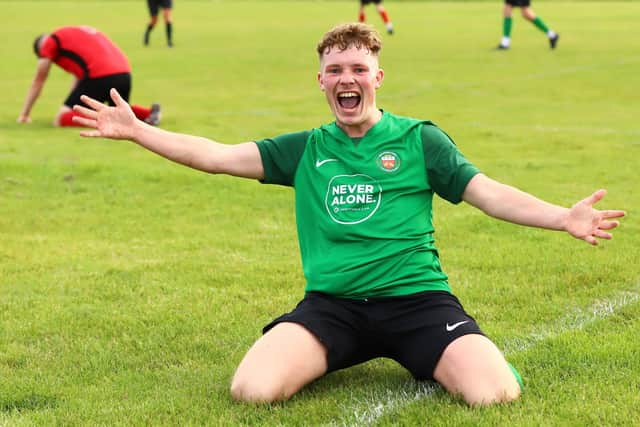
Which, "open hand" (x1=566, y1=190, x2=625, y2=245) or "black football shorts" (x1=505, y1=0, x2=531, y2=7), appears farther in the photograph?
"black football shorts" (x1=505, y1=0, x2=531, y2=7)

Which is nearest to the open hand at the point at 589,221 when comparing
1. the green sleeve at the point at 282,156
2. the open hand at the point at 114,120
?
the green sleeve at the point at 282,156

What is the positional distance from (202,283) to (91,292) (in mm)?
701

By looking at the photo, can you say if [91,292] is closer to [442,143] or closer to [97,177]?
[442,143]

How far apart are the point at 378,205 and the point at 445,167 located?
0.35 m

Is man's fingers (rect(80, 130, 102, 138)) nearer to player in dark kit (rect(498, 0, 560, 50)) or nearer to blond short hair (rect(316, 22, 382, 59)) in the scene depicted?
blond short hair (rect(316, 22, 382, 59))

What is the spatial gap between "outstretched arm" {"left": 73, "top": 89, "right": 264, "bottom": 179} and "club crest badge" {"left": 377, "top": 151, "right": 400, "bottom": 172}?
59 centimetres

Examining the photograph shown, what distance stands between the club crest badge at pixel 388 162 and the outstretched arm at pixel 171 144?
0.59 m

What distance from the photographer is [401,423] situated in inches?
165

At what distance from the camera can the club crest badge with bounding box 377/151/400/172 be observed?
15.9 feet

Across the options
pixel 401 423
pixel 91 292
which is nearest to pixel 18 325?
pixel 91 292

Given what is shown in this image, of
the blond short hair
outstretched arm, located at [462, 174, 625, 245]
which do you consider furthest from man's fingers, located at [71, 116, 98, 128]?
outstretched arm, located at [462, 174, 625, 245]

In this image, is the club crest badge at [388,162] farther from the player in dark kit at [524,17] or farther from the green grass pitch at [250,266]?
the player in dark kit at [524,17]

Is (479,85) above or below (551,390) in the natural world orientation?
below

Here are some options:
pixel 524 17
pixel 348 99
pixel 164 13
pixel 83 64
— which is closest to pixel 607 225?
pixel 348 99
